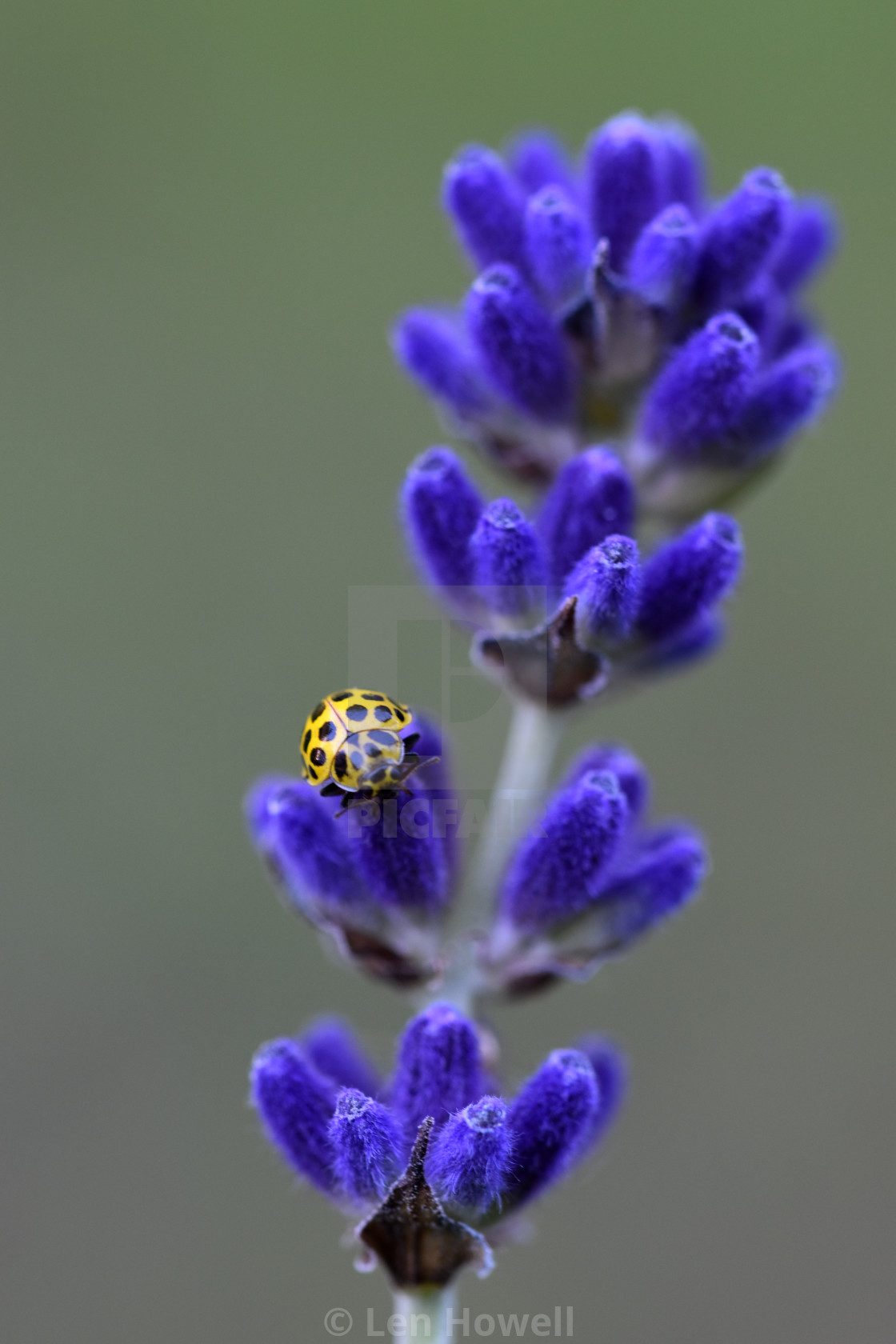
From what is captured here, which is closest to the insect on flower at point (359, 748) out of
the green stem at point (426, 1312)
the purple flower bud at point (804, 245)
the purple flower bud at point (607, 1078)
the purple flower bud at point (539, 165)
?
the purple flower bud at point (607, 1078)

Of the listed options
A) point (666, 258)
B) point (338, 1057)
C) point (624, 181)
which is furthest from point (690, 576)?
point (338, 1057)

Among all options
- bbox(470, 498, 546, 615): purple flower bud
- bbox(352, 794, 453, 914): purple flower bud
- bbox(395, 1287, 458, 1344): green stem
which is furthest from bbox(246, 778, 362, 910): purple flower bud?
bbox(395, 1287, 458, 1344): green stem

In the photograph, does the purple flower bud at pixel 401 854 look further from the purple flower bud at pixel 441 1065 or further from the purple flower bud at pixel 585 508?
the purple flower bud at pixel 585 508

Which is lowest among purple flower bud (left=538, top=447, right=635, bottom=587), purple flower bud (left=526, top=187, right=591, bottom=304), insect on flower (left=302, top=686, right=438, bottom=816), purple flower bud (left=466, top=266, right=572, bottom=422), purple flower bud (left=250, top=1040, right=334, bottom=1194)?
purple flower bud (left=250, top=1040, right=334, bottom=1194)

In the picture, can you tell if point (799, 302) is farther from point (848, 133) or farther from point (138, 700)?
point (848, 133)

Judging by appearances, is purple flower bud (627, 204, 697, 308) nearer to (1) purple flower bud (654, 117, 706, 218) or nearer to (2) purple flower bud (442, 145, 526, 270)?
(1) purple flower bud (654, 117, 706, 218)

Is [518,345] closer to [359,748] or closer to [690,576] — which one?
[690,576]
